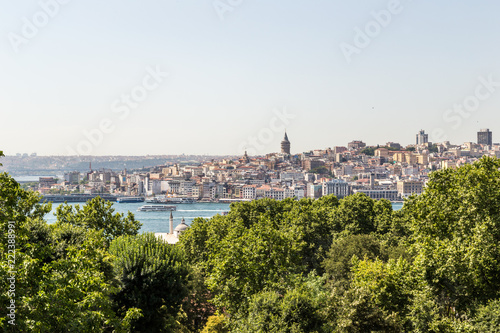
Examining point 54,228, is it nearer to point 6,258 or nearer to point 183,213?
point 6,258

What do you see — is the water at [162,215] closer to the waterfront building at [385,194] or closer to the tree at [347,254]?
the waterfront building at [385,194]

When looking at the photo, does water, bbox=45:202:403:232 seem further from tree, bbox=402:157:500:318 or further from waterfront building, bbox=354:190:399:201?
tree, bbox=402:157:500:318

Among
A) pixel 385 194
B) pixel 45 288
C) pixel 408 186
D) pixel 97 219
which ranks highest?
pixel 45 288

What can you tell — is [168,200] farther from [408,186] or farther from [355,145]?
[355,145]

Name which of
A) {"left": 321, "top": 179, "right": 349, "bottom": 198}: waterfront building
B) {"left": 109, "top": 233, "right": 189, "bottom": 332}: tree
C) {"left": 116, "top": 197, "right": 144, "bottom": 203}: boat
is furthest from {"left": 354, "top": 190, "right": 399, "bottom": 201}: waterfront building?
{"left": 109, "top": 233, "right": 189, "bottom": 332}: tree

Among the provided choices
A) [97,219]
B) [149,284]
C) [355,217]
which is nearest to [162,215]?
[355,217]
